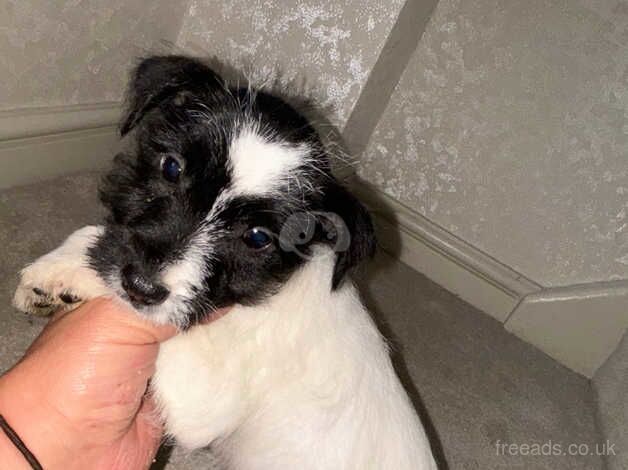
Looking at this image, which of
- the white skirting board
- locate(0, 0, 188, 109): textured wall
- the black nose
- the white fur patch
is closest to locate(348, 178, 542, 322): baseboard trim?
the white skirting board

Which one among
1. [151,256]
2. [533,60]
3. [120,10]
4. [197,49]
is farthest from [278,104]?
[533,60]

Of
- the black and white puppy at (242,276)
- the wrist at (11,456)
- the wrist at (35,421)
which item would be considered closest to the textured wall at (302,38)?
the black and white puppy at (242,276)

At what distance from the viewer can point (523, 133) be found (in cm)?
310

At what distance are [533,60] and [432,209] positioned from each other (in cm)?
88

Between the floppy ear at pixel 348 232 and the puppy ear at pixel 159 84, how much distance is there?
426 millimetres

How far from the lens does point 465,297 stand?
11.2 feet

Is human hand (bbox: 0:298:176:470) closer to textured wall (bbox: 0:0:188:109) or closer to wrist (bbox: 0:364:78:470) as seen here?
wrist (bbox: 0:364:78:470)

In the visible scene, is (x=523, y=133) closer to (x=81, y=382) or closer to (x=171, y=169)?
(x=171, y=169)

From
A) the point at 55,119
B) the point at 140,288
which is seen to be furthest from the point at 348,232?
the point at 55,119

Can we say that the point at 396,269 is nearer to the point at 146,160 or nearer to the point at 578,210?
the point at 578,210

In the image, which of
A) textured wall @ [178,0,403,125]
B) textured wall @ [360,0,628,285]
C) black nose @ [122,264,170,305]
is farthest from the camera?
textured wall @ [360,0,628,285]

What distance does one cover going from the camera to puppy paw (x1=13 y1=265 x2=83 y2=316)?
1.53m

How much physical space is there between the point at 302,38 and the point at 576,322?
1.93m

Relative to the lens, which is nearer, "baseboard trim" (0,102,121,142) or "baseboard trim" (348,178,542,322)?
"baseboard trim" (0,102,121,142)
